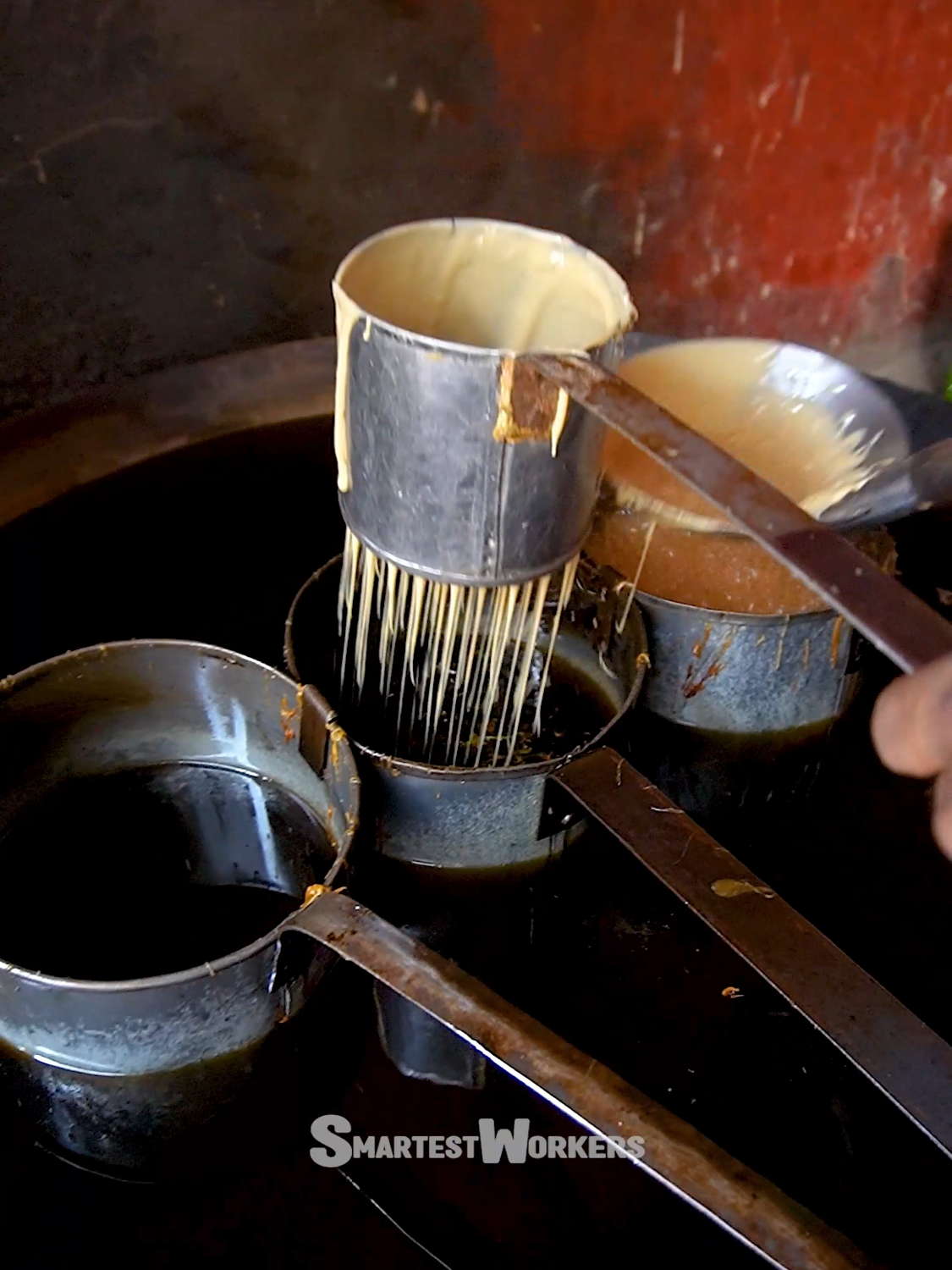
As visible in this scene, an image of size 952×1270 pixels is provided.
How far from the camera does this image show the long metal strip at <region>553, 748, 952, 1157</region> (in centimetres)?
74

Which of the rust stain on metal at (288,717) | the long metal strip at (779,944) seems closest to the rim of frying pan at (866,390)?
the long metal strip at (779,944)

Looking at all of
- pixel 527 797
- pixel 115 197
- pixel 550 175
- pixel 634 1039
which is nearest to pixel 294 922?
pixel 527 797

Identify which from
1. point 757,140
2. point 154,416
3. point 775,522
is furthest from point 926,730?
point 757,140

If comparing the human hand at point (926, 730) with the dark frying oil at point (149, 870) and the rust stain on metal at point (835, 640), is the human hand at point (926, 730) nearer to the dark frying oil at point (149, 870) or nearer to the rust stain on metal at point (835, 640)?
the rust stain on metal at point (835, 640)

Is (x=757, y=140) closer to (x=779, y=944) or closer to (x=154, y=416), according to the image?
(x=154, y=416)

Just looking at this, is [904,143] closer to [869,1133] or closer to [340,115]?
[340,115]

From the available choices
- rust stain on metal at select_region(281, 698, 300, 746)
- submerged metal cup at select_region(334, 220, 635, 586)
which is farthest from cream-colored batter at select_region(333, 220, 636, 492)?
rust stain on metal at select_region(281, 698, 300, 746)

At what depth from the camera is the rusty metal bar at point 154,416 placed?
1127 millimetres

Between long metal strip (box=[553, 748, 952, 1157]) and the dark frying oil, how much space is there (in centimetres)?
30

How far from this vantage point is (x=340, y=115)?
1555mm

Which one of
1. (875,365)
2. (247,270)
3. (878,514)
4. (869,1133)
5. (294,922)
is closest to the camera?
(294,922)

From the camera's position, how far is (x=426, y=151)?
163 cm

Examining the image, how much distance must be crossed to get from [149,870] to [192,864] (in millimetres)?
41

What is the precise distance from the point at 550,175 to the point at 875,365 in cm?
81
